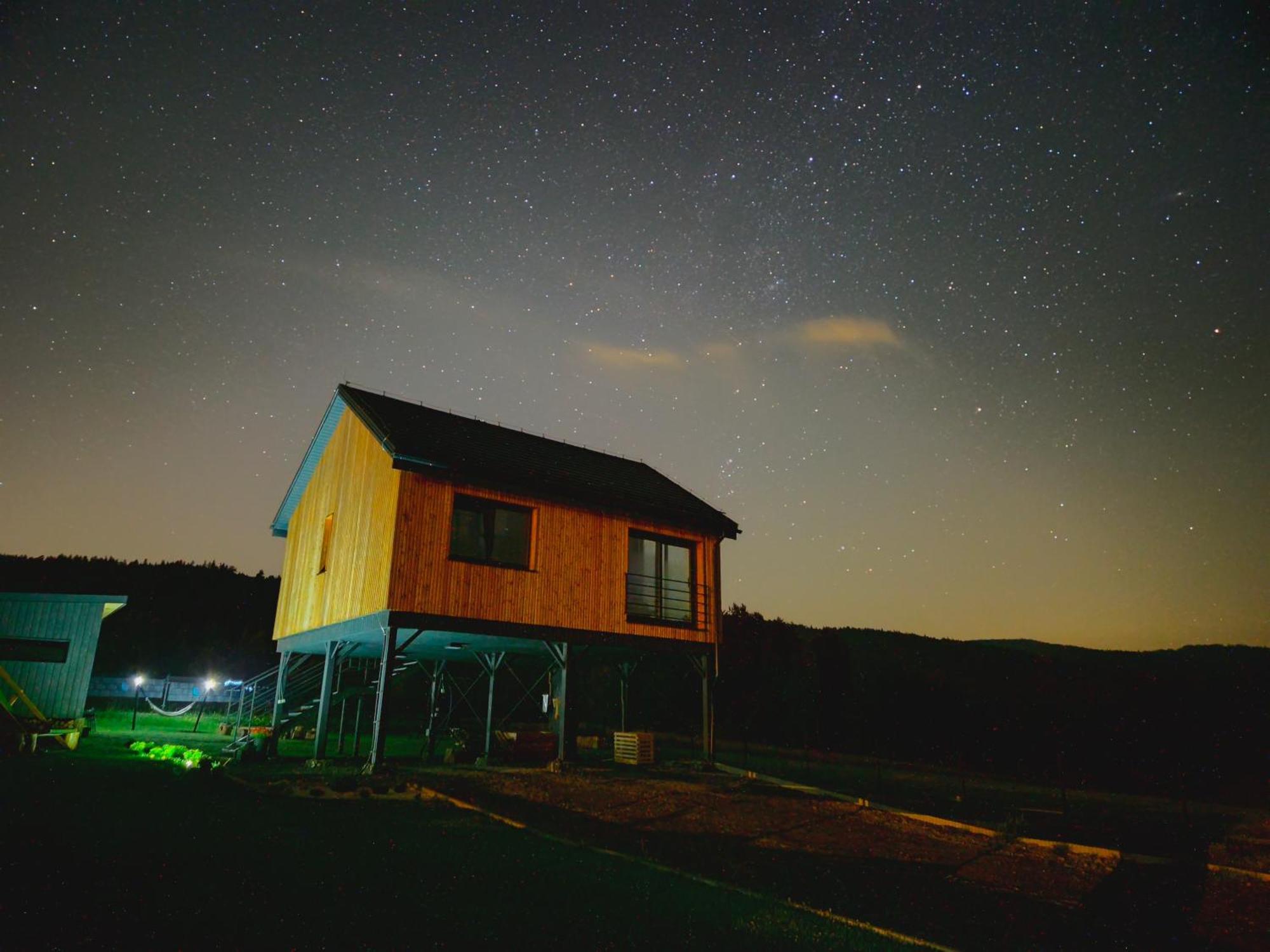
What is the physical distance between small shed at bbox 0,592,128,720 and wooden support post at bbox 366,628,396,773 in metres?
→ 12.9

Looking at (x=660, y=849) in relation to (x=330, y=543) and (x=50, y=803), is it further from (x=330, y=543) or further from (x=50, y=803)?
(x=330, y=543)

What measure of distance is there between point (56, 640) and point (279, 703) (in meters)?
8.54

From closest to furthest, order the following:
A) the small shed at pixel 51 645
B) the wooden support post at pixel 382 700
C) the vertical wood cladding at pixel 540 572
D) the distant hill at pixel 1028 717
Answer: the wooden support post at pixel 382 700
the vertical wood cladding at pixel 540 572
the small shed at pixel 51 645
the distant hill at pixel 1028 717

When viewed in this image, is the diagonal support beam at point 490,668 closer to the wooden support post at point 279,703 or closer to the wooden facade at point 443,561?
the wooden facade at point 443,561

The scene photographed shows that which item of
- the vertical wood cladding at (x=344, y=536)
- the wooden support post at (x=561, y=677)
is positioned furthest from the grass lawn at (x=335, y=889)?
the wooden support post at (x=561, y=677)

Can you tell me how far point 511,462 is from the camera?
57.6ft

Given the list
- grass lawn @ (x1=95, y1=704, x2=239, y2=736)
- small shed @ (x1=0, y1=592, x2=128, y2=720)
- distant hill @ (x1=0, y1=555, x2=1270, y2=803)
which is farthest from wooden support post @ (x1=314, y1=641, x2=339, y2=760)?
grass lawn @ (x1=95, y1=704, x2=239, y2=736)

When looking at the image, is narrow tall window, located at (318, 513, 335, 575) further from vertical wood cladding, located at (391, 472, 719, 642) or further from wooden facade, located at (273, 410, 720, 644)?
vertical wood cladding, located at (391, 472, 719, 642)

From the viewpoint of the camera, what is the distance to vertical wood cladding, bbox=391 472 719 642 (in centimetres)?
1527

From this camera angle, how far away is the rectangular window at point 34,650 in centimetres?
2133

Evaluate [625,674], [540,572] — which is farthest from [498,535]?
A: [540,572]

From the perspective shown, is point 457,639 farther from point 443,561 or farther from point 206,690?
point 206,690

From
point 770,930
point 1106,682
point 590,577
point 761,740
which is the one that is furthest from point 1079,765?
point 770,930

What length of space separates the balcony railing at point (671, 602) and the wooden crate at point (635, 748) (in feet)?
9.24
